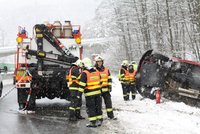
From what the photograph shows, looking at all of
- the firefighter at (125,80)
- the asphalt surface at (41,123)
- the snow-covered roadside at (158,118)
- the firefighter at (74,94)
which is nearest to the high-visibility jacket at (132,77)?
the firefighter at (125,80)

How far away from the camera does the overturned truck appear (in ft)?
40.9

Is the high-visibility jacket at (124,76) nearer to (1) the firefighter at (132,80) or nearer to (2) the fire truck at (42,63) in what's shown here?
(1) the firefighter at (132,80)

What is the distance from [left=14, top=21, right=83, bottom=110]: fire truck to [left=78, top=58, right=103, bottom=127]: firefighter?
3.21 metres

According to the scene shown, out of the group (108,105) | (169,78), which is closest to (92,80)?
(108,105)

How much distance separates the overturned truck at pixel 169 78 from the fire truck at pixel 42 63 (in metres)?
2.58

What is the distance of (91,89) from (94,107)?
451 millimetres

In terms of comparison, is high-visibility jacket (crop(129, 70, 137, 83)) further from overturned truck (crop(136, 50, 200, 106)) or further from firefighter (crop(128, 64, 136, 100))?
overturned truck (crop(136, 50, 200, 106))

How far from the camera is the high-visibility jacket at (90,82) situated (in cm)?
941

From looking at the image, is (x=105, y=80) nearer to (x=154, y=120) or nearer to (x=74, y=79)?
(x=74, y=79)

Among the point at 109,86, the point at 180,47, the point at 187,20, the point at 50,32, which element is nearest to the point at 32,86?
the point at 50,32

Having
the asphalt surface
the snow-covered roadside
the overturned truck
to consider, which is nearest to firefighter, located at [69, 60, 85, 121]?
the asphalt surface

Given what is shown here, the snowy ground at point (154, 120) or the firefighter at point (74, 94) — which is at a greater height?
the firefighter at point (74, 94)

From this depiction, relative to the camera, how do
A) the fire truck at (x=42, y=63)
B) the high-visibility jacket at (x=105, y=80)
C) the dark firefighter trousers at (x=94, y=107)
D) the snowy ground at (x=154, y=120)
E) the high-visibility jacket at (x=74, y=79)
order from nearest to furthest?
the snowy ground at (x=154, y=120) < the dark firefighter trousers at (x=94, y=107) < the high-visibility jacket at (x=105, y=80) < the high-visibility jacket at (x=74, y=79) < the fire truck at (x=42, y=63)

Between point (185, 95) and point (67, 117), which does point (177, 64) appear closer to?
point (185, 95)
